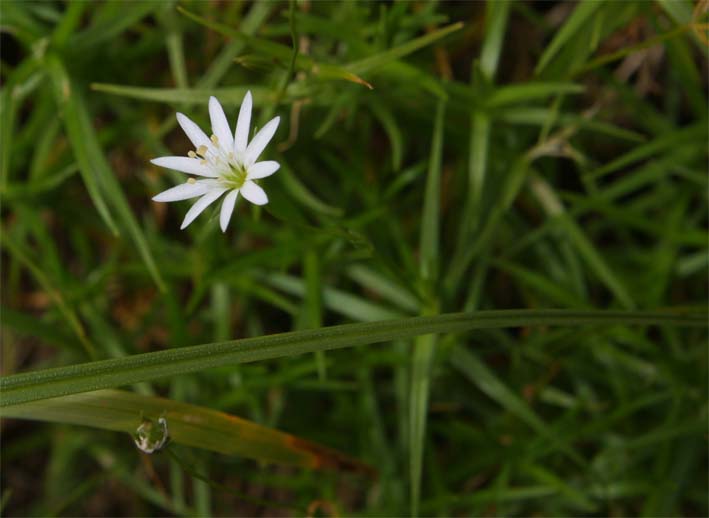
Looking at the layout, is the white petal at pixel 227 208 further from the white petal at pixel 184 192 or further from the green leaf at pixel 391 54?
the green leaf at pixel 391 54

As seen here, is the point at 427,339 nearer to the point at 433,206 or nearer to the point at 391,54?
the point at 433,206

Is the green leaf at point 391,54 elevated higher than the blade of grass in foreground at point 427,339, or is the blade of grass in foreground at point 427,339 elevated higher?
the green leaf at point 391,54

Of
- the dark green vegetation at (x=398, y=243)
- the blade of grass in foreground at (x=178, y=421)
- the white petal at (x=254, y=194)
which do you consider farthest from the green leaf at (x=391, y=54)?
the blade of grass in foreground at (x=178, y=421)

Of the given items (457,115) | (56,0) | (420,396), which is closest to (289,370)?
(420,396)

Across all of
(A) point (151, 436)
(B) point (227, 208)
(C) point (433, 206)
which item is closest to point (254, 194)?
(B) point (227, 208)

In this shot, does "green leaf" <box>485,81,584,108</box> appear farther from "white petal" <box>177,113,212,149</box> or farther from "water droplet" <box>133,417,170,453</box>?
"water droplet" <box>133,417,170,453</box>
